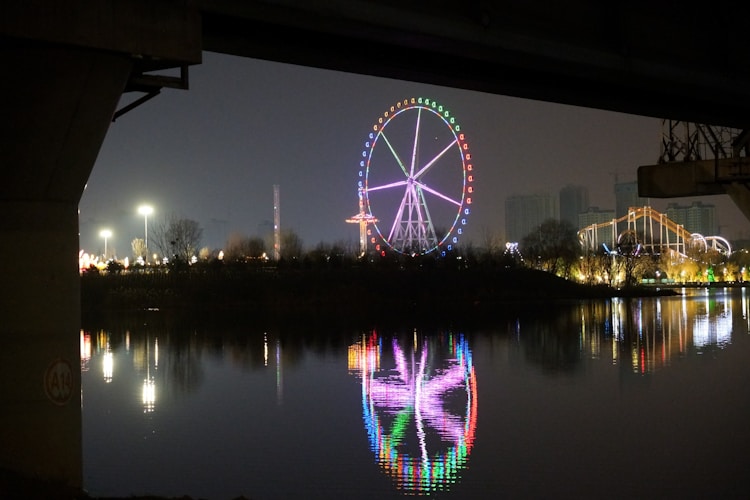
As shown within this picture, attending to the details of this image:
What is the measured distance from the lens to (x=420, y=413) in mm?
22703

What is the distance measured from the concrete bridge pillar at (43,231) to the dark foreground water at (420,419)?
1977mm

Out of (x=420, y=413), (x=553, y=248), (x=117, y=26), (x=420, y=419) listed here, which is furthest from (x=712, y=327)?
(x=553, y=248)

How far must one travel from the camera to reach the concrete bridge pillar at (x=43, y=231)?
1330cm

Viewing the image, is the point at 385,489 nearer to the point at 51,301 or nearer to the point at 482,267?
the point at 51,301

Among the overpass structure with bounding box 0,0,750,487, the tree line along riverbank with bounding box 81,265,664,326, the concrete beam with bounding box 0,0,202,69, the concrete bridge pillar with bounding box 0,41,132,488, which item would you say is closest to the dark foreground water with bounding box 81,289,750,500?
the concrete bridge pillar with bounding box 0,41,132,488

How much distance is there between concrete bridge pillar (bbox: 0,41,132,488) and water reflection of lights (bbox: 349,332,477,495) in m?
4.92

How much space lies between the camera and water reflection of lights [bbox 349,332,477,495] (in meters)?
16.8

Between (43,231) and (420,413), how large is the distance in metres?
10.8

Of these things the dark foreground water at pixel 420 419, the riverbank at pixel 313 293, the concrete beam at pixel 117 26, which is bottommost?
the dark foreground water at pixel 420 419

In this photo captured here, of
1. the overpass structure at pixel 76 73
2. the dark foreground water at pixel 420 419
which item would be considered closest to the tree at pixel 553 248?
the dark foreground water at pixel 420 419

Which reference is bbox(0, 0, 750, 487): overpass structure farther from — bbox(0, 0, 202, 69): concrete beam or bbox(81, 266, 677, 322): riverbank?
bbox(81, 266, 677, 322): riverbank

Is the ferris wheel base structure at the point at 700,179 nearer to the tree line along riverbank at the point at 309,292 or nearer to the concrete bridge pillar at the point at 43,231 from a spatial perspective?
the concrete bridge pillar at the point at 43,231

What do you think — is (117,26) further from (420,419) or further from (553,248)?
(553,248)

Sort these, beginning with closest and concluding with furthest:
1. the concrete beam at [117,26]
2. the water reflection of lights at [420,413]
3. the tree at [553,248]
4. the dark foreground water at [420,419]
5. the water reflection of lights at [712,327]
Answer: the concrete beam at [117,26]
the dark foreground water at [420,419]
the water reflection of lights at [420,413]
the water reflection of lights at [712,327]
the tree at [553,248]
